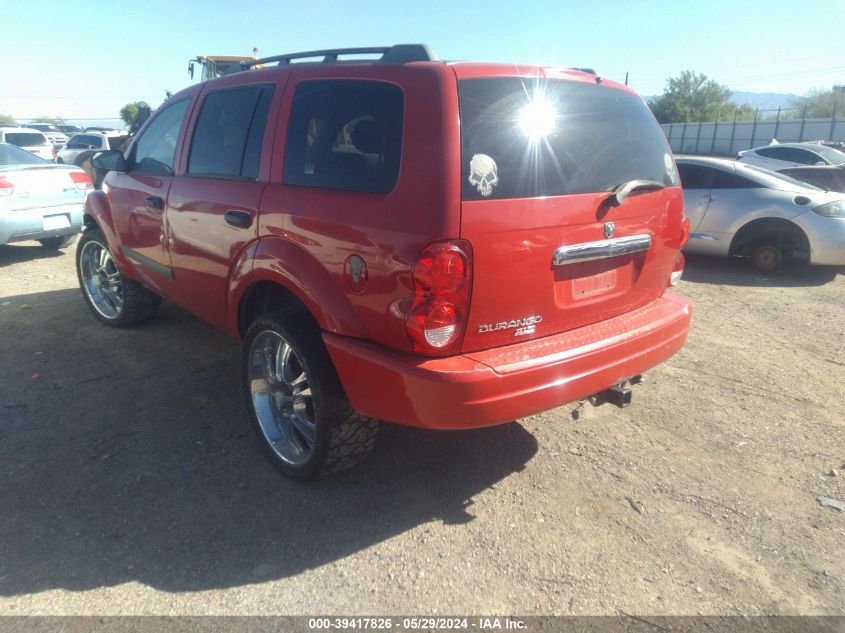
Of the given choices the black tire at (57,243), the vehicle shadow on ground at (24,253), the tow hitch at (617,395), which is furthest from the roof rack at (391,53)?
the black tire at (57,243)

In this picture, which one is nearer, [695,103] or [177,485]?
[177,485]

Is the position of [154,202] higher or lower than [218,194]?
lower

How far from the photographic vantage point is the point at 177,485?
3.04 metres

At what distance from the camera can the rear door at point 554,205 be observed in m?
2.39

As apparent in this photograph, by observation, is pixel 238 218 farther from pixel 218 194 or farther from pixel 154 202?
pixel 154 202

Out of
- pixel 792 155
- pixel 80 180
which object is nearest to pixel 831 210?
pixel 792 155

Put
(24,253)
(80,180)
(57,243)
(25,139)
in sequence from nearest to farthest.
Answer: (80,180)
(24,253)
(57,243)
(25,139)

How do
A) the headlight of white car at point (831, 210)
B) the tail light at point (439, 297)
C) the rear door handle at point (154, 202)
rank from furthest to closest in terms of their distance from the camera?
the headlight of white car at point (831, 210), the rear door handle at point (154, 202), the tail light at point (439, 297)

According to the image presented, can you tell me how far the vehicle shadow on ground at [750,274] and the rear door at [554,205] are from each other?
4.66 metres

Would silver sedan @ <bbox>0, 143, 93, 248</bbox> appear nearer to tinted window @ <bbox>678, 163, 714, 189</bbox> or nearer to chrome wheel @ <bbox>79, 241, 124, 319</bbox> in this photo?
chrome wheel @ <bbox>79, 241, 124, 319</bbox>

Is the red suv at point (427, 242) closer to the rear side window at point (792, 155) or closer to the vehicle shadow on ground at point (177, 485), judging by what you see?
the vehicle shadow on ground at point (177, 485)

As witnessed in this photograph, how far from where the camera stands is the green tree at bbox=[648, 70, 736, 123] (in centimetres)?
5509

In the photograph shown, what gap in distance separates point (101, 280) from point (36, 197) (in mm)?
2935

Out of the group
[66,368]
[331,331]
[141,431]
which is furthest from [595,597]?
[66,368]
